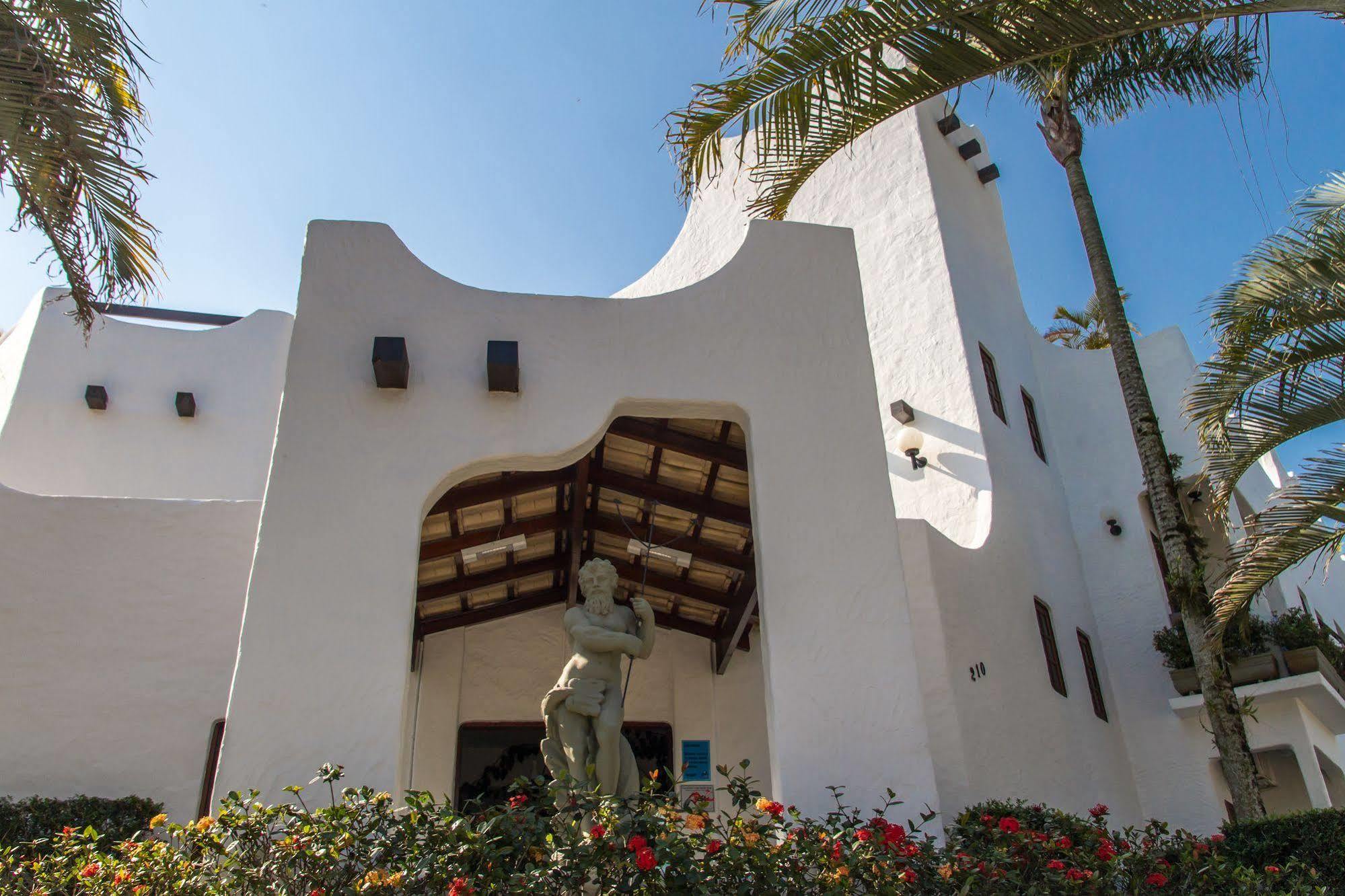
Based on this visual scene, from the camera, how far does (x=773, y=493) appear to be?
7.95 m

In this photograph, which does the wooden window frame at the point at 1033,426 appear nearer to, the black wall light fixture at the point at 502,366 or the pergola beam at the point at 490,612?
the pergola beam at the point at 490,612

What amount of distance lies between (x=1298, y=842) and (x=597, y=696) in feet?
Result: 14.8

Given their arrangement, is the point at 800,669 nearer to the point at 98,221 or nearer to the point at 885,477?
the point at 885,477

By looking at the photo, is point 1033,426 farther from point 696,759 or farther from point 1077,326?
point 1077,326

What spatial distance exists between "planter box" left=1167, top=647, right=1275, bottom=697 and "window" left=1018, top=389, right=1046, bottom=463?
3031mm

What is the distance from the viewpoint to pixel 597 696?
707 cm

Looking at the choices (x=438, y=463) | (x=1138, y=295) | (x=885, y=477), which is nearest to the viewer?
(x=438, y=463)

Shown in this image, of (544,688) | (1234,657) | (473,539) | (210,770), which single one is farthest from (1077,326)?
(210,770)

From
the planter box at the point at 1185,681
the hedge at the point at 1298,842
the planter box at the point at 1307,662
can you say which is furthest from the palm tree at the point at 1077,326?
the hedge at the point at 1298,842

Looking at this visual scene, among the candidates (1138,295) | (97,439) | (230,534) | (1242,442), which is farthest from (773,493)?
(1138,295)

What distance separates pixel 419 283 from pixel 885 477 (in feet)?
12.7

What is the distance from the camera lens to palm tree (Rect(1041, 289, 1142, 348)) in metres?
22.9

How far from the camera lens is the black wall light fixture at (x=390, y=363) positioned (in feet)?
24.9

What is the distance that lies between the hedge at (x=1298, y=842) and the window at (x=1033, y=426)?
6.70 m
